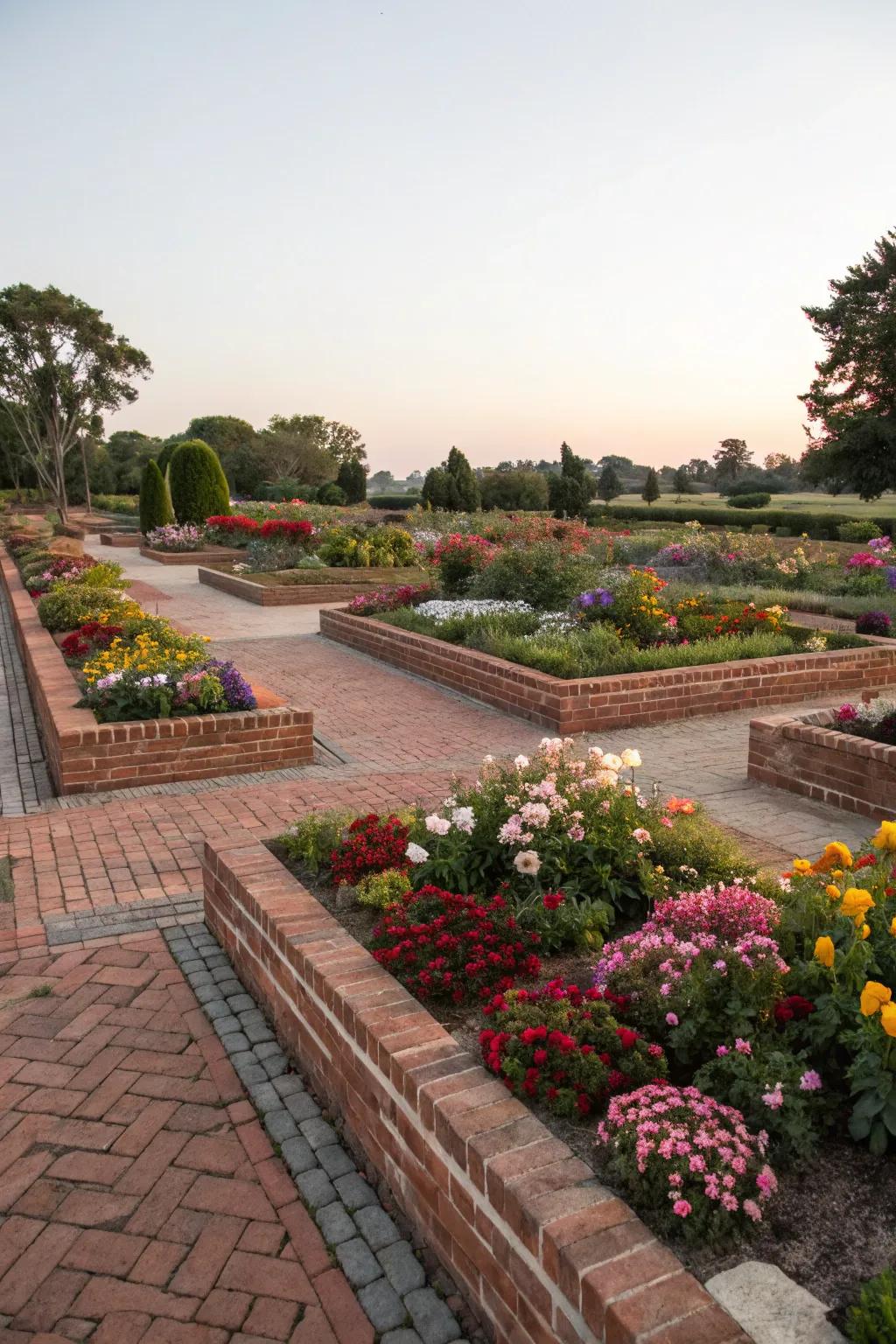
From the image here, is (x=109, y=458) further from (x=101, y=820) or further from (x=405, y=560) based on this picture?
(x=101, y=820)

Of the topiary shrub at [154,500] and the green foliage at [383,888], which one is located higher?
the topiary shrub at [154,500]

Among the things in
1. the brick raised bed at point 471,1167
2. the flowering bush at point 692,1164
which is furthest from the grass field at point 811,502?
the flowering bush at point 692,1164

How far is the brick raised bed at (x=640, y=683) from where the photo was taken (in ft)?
23.9

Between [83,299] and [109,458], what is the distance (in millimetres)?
25478

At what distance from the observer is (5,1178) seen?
2582mm

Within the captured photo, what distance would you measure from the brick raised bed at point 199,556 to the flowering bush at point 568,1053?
18345 mm

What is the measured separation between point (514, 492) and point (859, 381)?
14.0 meters

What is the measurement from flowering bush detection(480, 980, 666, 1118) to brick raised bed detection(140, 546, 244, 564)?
18.3 m

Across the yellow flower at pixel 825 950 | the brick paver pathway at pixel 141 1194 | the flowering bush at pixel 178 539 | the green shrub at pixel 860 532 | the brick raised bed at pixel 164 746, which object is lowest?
the brick paver pathway at pixel 141 1194

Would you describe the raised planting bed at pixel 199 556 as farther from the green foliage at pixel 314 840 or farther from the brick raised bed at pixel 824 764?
the green foliage at pixel 314 840

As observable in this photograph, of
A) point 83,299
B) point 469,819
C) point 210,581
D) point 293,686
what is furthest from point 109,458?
point 469,819

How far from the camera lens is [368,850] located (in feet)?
12.5

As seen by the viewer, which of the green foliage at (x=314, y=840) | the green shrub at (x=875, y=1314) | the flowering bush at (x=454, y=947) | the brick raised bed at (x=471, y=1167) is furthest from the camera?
the green foliage at (x=314, y=840)

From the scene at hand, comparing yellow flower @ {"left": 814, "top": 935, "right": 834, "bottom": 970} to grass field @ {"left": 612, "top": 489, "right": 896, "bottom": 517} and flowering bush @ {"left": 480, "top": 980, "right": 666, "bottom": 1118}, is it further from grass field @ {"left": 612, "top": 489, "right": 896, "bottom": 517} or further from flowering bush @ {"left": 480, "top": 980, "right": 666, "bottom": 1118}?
grass field @ {"left": 612, "top": 489, "right": 896, "bottom": 517}
